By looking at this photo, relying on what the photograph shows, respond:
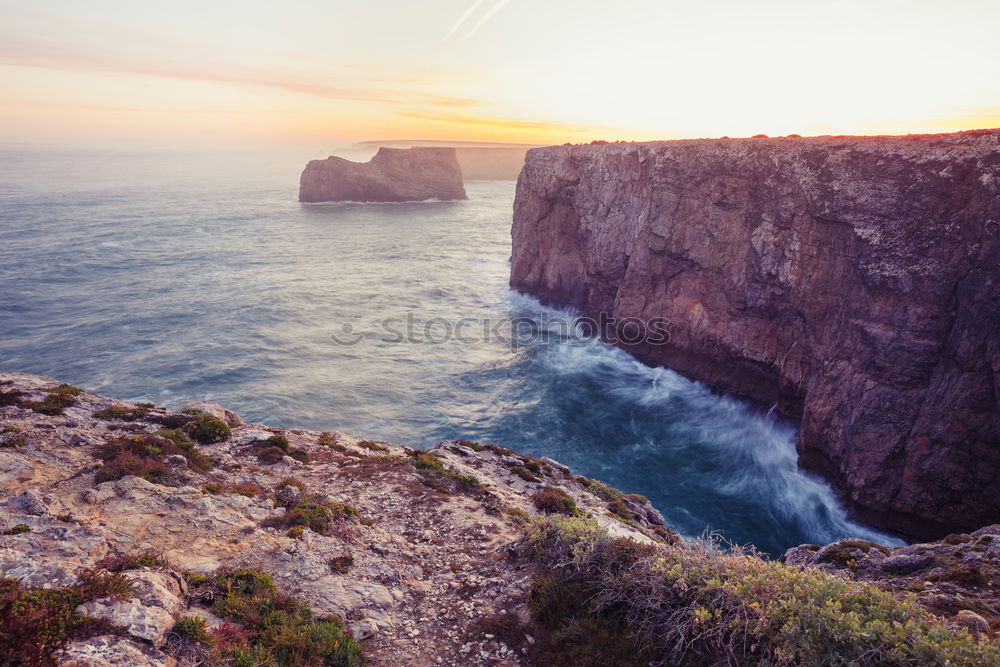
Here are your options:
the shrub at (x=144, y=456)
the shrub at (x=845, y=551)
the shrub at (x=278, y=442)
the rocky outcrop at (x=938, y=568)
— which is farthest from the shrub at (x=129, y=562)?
the shrub at (x=845, y=551)

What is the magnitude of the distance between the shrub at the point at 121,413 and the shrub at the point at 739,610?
18590 millimetres

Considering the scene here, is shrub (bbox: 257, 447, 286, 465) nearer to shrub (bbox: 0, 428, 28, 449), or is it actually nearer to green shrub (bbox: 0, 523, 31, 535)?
shrub (bbox: 0, 428, 28, 449)

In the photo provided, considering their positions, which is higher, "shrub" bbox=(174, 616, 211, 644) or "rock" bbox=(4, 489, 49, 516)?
"rock" bbox=(4, 489, 49, 516)

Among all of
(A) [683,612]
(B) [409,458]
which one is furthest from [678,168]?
(A) [683,612]

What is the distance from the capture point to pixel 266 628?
926cm

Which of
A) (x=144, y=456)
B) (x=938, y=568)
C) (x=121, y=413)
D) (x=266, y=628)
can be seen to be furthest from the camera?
(x=121, y=413)

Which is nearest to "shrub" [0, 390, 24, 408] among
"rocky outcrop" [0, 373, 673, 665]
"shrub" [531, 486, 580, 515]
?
"rocky outcrop" [0, 373, 673, 665]

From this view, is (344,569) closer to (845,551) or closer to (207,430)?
(207,430)

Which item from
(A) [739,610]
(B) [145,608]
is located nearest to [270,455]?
(B) [145,608]

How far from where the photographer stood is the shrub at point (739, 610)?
7566 millimetres

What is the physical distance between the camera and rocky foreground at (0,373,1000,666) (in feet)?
26.0

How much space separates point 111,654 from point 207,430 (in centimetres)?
1382

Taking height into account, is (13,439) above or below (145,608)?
below

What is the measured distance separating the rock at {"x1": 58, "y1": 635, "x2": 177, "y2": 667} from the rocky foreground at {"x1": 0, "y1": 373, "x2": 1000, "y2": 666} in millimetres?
28
